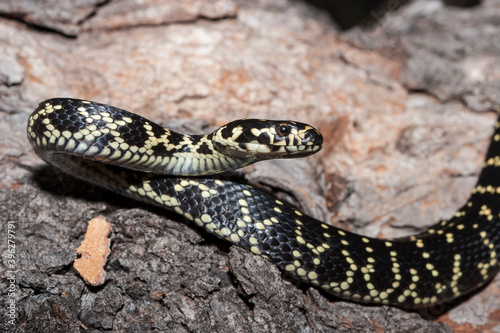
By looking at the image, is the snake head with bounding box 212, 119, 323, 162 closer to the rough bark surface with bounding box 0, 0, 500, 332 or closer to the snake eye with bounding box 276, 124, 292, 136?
the snake eye with bounding box 276, 124, 292, 136

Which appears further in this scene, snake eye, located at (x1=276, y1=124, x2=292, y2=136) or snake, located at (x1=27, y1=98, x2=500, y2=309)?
snake eye, located at (x1=276, y1=124, x2=292, y2=136)

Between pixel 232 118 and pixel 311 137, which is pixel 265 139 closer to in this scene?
pixel 311 137

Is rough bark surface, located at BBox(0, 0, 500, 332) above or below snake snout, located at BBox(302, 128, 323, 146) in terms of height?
below

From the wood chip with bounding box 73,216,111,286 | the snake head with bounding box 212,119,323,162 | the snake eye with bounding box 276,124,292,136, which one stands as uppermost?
the snake eye with bounding box 276,124,292,136

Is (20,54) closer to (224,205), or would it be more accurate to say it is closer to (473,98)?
(224,205)

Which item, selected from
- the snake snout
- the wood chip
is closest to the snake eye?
the snake snout

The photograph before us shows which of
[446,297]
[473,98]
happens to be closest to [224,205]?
[446,297]

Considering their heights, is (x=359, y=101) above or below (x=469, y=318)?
above
